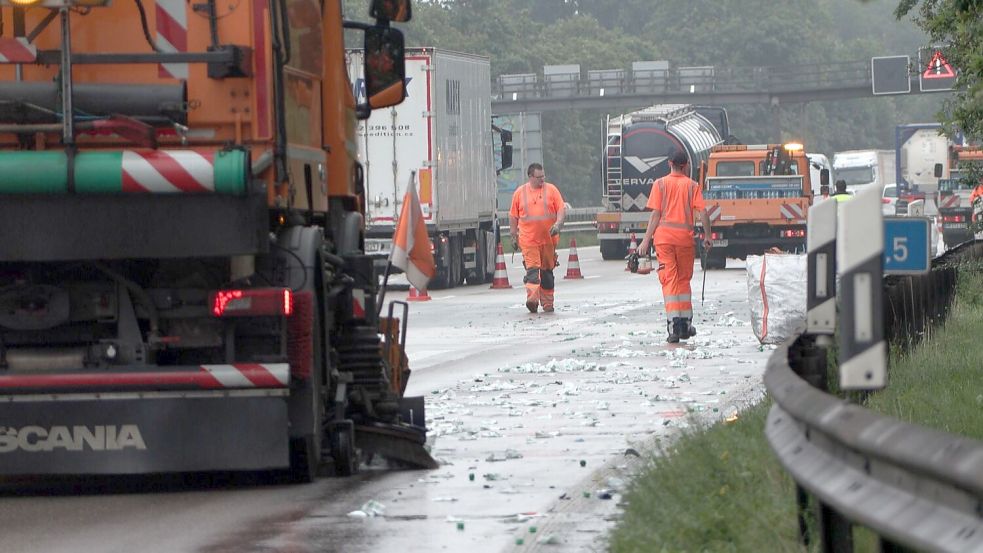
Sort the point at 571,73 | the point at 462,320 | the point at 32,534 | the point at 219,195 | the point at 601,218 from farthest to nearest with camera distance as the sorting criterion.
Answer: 1. the point at 571,73
2. the point at 601,218
3. the point at 462,320
4. the point at 219,195
5. the point at 32,534

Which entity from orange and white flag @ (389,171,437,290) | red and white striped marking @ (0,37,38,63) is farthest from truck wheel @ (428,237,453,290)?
red and white striped marking @ (0,37,38,63)

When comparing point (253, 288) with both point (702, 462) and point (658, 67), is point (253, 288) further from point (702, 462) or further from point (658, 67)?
point (658, 67)

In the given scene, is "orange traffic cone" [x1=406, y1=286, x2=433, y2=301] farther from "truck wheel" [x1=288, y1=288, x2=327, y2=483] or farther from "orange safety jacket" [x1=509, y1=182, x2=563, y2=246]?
"truck wheel" [x1=288, y1=288, x2=327, y2=483]

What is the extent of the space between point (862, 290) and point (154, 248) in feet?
12.7

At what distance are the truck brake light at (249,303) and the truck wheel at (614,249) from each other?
127 ft

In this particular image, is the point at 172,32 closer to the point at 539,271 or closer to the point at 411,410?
the point at 411,410

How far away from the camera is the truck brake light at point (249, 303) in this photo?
8.87 m

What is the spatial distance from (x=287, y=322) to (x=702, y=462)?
6.72 feet

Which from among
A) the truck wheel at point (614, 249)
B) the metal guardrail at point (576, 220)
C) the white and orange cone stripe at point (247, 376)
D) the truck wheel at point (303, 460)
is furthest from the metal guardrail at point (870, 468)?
the metal guardrail at point (576, 220)

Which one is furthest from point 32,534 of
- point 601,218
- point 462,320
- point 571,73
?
point 571,73

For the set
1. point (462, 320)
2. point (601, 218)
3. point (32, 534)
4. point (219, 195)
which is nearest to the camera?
point (32, 534)

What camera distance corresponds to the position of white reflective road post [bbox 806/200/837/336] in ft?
21.3

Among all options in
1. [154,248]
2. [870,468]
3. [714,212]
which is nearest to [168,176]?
[154,248]

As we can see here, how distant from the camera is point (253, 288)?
356 inches
